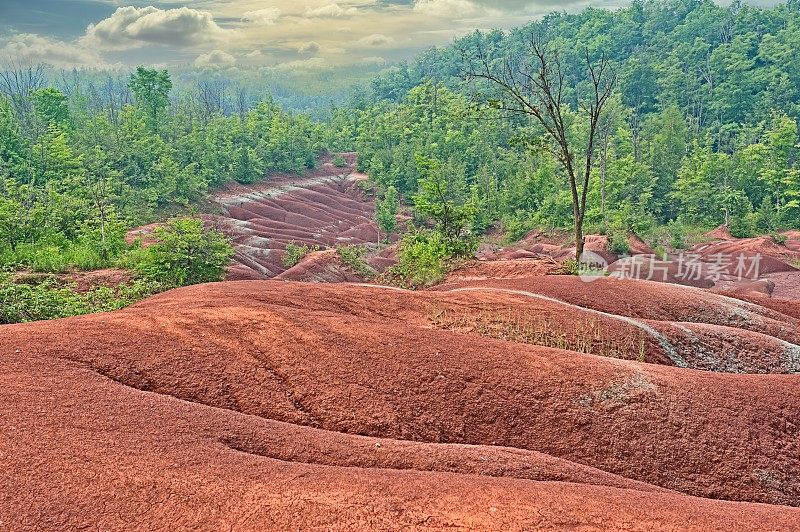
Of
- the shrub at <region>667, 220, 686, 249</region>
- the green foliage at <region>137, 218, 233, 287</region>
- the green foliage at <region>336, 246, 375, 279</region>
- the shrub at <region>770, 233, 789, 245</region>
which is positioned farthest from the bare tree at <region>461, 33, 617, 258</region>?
the shrub at <region>770, 233, 789, 245</region>

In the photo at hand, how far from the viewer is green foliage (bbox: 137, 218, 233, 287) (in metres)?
19.6

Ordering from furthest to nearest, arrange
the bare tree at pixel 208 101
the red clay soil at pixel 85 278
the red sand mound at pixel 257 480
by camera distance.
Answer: the bare tree at pixel 208 101
the red clay soil at pixel 85 278
the red sand mound at pixel 257 480

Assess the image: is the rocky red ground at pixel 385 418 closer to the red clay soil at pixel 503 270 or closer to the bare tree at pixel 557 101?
the red clay soil at pixel 503 270

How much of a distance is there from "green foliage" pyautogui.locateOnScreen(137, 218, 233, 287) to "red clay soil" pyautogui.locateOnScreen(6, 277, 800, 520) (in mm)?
9809

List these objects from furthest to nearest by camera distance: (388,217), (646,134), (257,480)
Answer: (646,134) < (388,217) < (257,480)

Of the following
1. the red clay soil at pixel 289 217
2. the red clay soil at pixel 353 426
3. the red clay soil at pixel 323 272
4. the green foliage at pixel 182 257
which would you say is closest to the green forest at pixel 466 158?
the green foliage at pixel 182 257

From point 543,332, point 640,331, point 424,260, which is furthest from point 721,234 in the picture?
point 543,332

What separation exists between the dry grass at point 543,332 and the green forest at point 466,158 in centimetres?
819

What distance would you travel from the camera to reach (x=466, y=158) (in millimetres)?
57375

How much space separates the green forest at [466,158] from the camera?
76.8 ft

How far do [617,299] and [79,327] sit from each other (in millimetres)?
9870

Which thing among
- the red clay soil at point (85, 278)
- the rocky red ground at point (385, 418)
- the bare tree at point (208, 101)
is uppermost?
the bare tree at point (208, 101)

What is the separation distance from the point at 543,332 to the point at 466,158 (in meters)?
47.9

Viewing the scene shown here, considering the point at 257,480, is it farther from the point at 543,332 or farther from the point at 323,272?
the point at 323,272
